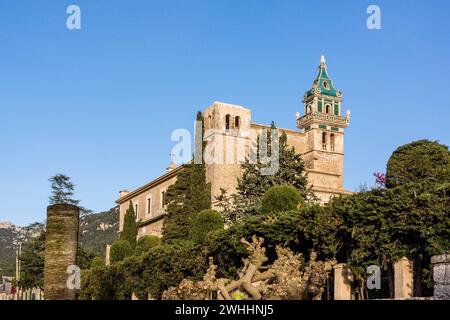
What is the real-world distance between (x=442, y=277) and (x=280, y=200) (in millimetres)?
11523

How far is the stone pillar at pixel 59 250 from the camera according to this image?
14047 mm

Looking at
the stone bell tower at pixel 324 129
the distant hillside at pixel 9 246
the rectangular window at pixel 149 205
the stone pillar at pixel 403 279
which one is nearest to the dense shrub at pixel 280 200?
the stone pillar at pixel 403 279

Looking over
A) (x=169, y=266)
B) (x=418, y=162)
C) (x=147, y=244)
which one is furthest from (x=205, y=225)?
(x=147, y=244)

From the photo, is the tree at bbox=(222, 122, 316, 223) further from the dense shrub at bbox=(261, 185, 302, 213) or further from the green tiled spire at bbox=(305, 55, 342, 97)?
the green tiled spire at bbox=(305, 55, 342, 97)

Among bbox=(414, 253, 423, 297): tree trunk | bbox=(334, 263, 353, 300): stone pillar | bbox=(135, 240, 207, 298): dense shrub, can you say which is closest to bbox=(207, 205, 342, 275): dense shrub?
bbox=(334, 263, 353, 300): stone pillar

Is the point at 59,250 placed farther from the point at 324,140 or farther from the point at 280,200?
the point at 324,140

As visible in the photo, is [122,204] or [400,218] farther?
[122,204]

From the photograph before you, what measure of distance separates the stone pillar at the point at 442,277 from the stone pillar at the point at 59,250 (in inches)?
313

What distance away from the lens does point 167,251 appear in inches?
1039

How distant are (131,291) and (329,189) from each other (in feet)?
76.6

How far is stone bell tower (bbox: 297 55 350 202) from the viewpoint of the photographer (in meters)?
53.9

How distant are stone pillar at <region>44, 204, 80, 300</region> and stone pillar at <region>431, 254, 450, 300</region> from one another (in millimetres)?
7949

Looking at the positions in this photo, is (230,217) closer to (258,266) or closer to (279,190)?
(279,190)
